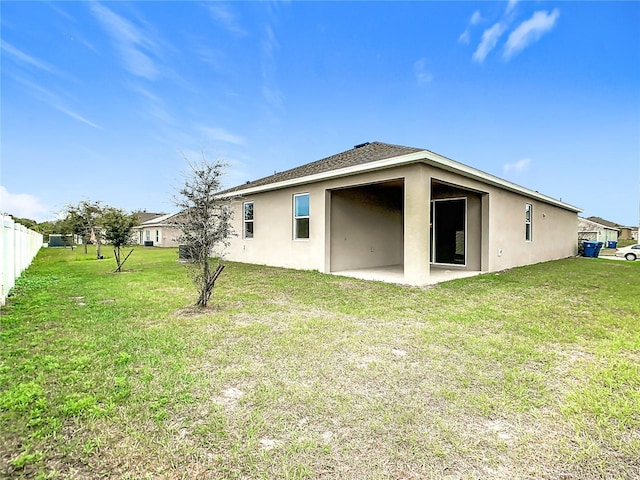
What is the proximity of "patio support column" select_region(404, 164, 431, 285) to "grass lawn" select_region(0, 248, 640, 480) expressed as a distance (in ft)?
7.83

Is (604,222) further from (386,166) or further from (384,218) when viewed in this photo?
(386,166)

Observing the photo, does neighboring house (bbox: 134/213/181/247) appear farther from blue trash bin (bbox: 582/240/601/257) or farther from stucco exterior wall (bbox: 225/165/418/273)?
blue trash bin (bbox: 582/240/601/257)

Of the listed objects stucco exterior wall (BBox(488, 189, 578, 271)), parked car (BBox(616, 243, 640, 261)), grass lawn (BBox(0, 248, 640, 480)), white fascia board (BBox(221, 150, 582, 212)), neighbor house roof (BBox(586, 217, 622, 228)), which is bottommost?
grass lawn (BBox(0, 248, 640, 480))

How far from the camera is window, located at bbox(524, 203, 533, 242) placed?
12.7m

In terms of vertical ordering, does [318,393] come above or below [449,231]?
below

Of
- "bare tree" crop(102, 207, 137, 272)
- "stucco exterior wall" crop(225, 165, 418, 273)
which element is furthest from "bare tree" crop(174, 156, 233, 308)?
"bare tree" crop(102, 207, 137, 272)

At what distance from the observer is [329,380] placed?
2822 millimetres

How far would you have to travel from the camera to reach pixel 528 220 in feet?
42.7

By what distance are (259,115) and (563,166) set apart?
62.3ft

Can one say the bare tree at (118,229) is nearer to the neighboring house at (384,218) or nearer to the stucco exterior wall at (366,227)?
the neighboring house at (384,218)

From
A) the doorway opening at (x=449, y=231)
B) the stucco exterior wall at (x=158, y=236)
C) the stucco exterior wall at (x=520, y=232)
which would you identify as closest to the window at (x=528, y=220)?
the stucco exterior wall at (x=520, y=232)

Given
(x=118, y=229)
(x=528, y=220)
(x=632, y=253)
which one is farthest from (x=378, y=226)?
(x=632, y=253)

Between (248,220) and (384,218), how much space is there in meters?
5.45

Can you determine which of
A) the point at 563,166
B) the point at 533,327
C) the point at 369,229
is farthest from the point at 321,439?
the point at 563,166
